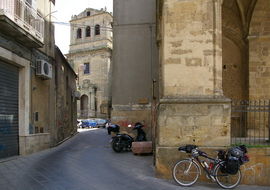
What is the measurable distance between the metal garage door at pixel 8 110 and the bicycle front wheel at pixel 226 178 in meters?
6.65

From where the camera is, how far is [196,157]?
6426mm

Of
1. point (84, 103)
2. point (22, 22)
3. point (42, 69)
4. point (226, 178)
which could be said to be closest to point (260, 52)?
point (226, 178)

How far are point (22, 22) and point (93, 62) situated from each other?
1479 inches

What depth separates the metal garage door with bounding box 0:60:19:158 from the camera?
30.5ft

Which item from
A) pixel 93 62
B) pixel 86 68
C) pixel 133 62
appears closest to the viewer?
pixel 133 62

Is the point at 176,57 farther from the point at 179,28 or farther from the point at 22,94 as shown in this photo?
the point at 22,94

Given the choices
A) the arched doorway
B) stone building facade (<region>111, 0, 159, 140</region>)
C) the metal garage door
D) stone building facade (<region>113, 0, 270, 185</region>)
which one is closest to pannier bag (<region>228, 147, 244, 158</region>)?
stone building facade (<region>113, 0, 270, 185</region>)

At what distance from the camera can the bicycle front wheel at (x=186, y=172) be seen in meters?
6.41

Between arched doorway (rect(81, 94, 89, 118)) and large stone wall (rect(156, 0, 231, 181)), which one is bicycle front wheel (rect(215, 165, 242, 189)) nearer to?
large stone wall (rect(156, 0, 231, 181))

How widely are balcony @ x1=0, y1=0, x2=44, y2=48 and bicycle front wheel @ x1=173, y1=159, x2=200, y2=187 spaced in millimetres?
6243

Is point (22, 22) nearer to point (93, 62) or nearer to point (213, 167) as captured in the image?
point (213, 167)

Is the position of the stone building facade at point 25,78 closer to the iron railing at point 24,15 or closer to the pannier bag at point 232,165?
the iron railing at point 24,15

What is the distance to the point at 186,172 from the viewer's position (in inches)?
252

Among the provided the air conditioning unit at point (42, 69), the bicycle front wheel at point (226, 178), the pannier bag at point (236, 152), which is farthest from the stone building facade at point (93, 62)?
the pannier bag at point (236, 152)
